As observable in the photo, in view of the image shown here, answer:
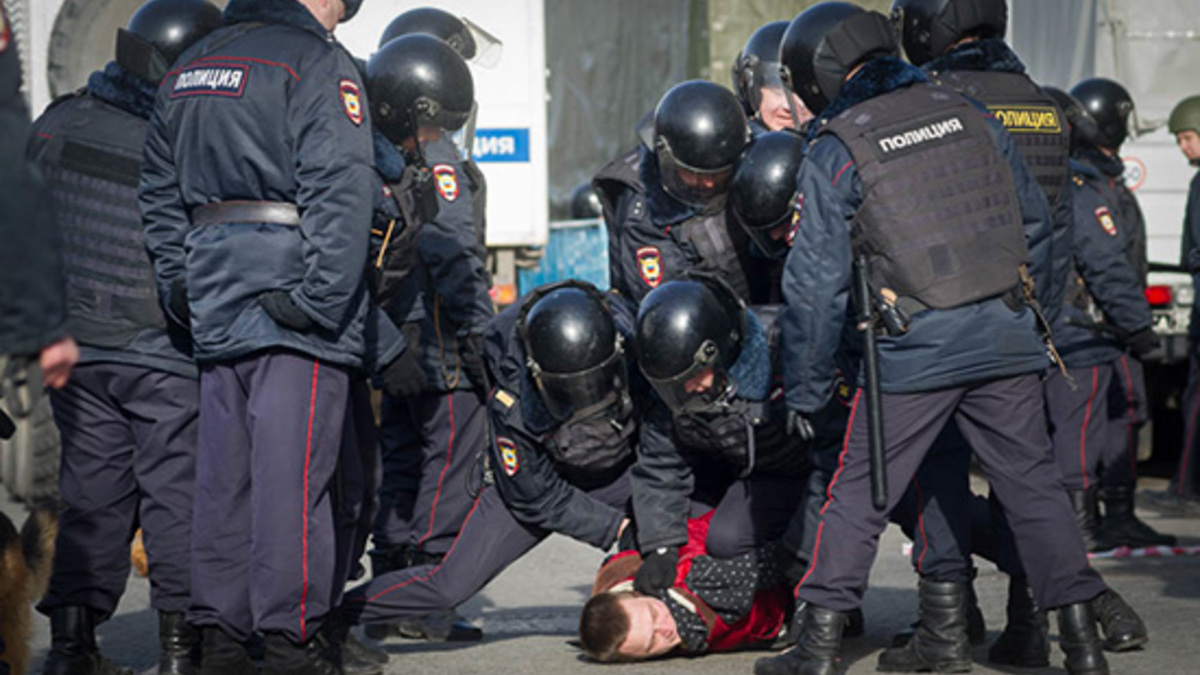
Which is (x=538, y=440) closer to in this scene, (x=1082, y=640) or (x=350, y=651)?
(x=350, y=651)

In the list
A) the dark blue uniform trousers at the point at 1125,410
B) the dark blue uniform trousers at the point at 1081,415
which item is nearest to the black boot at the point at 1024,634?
the dark blue uniform trousers at the point at 1081,415

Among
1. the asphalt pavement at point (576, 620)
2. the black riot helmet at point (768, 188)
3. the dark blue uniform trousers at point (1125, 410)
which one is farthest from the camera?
the dark blue uniform trousers at point (1125, 410)

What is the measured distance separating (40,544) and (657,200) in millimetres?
2351

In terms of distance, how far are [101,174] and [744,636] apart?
2449 mm

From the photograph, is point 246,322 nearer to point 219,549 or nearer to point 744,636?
point 219,549

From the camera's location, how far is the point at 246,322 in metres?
4.89

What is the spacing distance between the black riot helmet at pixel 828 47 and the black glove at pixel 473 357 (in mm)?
1650

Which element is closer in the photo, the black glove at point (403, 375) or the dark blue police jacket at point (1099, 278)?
the black glove at point (403, 375)

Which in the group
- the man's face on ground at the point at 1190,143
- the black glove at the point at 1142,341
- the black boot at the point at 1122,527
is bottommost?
the black boot at the point at 1122,527

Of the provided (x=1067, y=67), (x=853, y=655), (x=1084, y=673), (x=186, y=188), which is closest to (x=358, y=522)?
(x=186, y=188)

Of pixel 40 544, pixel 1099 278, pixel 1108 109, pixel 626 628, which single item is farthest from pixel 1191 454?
pixel 40 544

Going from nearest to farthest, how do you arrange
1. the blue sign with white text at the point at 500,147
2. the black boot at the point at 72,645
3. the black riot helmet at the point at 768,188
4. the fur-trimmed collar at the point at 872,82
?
the fur-trimmed collar at the point at 872,82, the black boot at the point at 72,645, the black riot helmet at the point at 768,188, the blue sign with white text at the point at 500,147

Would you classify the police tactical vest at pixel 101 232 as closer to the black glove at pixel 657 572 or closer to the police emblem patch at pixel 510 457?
the police emblem patch at pixel 510 457

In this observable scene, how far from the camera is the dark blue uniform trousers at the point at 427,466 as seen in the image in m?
6.24
